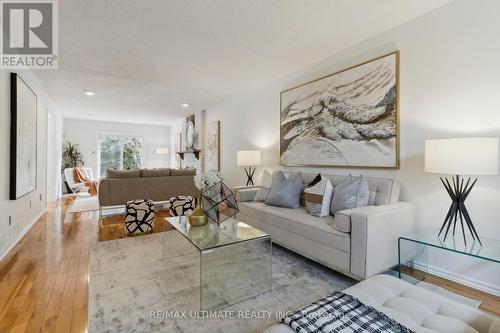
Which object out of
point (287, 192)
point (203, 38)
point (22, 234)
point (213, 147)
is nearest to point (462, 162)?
point (287, 192)

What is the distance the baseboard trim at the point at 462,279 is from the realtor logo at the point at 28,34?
3999 millimetres

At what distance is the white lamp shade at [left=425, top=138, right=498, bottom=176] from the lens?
5.33ft

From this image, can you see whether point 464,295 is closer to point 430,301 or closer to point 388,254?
point 388,254

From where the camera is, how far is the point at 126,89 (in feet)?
14.9

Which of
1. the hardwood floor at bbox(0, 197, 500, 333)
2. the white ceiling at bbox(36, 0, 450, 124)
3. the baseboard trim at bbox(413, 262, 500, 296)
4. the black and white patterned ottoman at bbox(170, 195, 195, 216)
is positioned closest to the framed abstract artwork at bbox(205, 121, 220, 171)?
the white ceiling at bbox(36, 0, 450, 124)

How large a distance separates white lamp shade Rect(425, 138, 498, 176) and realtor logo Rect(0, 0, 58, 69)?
3323 millimetres

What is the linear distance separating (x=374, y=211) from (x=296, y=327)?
→ 50.8 inches

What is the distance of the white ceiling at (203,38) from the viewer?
6.97ft

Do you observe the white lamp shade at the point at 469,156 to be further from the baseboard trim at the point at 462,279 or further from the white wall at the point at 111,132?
the white wall at the point at 111,132

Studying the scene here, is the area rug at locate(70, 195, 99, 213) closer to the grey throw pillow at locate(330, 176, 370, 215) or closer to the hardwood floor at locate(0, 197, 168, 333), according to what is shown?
the hardwood floor at locate(0, 197, 168, 333)

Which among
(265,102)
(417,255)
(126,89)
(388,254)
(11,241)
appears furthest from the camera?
(126,89)

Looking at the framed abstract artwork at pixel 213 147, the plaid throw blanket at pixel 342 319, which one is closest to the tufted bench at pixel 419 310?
the plaid throw blanket at pixel 342 319

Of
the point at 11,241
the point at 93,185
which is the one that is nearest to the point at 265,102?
the point at 11,241

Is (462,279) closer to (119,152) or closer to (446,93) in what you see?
(446,93)
